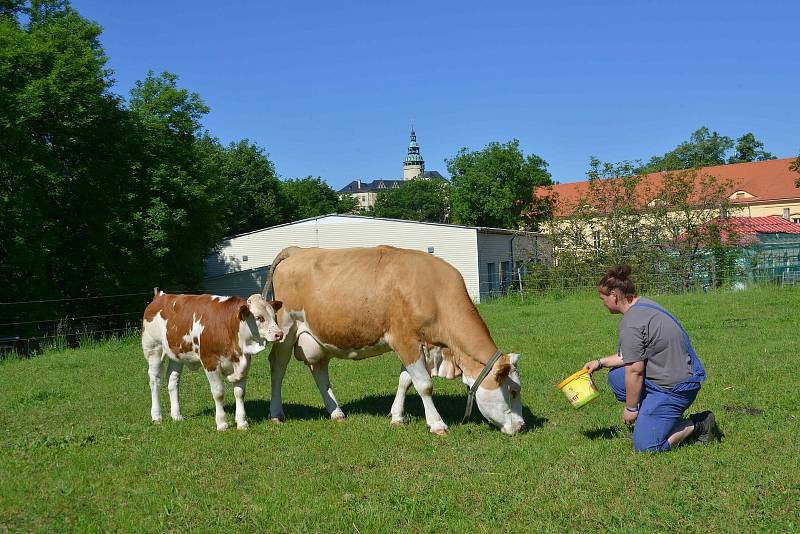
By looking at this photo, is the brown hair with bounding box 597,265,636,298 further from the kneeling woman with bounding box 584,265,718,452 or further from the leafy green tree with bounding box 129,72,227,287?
the leafy green tree with bounding box 129,72,227,287

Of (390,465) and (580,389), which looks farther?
(580,389)

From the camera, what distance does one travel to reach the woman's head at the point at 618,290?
710 cm

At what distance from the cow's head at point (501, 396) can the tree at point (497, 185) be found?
68.6m

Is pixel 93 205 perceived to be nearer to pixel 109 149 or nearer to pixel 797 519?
pixel 109 149

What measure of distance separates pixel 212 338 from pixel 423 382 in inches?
100

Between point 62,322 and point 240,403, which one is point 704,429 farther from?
point 62,322

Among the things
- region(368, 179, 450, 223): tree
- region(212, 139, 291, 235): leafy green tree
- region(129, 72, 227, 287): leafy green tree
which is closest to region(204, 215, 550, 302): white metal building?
region(129, 72, 227, 287): leafy green tree

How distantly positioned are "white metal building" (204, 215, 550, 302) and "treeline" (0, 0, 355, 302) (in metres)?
5.14

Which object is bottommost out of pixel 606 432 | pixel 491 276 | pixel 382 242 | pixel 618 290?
pixel 491 276

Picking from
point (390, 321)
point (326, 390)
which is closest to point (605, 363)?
point (390, 321)

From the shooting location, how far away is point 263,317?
8.65 metres

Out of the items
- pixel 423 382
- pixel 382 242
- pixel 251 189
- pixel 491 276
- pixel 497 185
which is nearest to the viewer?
pixel 423 382

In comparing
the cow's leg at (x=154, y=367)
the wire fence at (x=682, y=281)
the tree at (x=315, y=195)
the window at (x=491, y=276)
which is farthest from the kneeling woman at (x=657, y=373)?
the tree at (x=315, y=195)

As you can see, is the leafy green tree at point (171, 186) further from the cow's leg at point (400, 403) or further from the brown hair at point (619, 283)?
the brown hair at point (619, 283)
